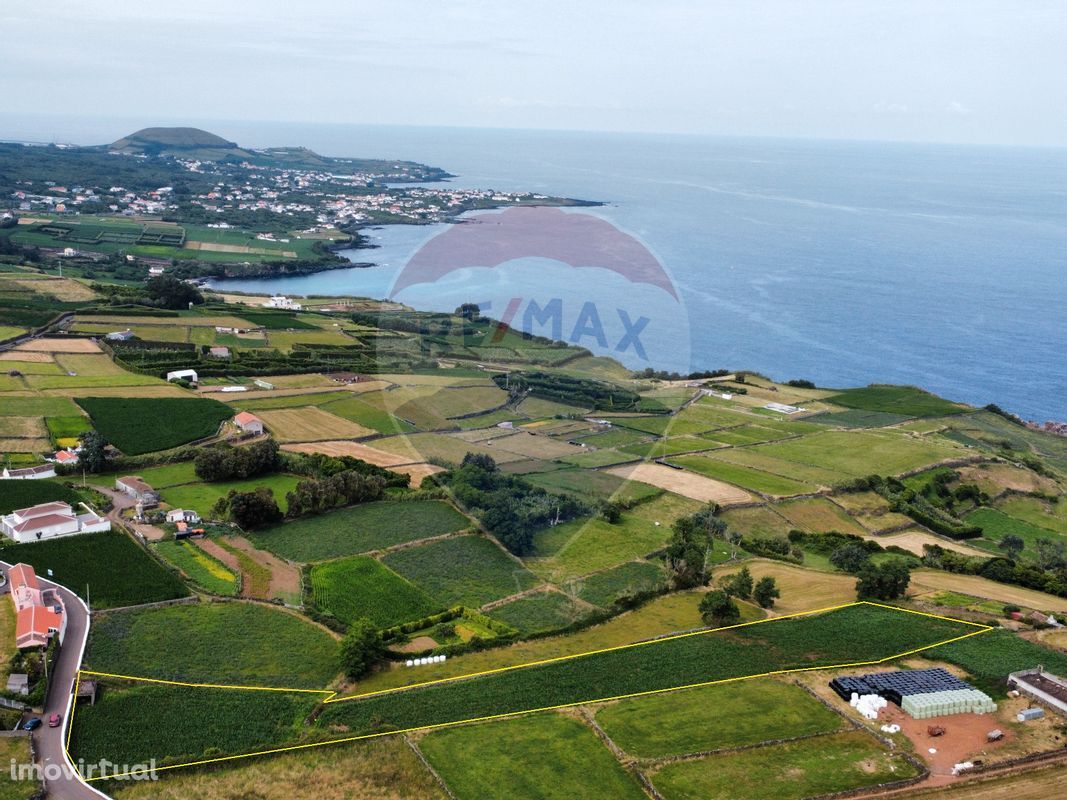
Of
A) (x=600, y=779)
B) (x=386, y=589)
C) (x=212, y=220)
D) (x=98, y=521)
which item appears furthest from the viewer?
(x=212, y=220)

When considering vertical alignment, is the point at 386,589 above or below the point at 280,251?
below

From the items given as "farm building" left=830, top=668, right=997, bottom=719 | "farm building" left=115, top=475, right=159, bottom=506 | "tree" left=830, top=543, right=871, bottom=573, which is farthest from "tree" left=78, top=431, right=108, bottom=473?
"tree" left=830, top=543, right=871, bottom=573

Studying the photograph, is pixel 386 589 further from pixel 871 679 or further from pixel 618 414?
pixel 618 414

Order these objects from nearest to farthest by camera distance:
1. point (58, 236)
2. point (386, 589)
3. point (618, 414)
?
point (386, 589), point (618, 414), point (58, 236)

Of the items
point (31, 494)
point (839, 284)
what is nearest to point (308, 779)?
point (31, 494)

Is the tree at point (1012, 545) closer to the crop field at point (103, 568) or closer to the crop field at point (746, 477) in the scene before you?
the crop field at point (746, 477)

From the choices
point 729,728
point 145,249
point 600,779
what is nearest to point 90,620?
point 600,779

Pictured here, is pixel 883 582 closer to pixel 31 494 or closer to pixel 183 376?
pixel 31 494

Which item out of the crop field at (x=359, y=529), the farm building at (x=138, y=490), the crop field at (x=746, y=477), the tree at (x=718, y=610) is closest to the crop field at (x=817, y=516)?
the crop field at (x=746, y=477)
